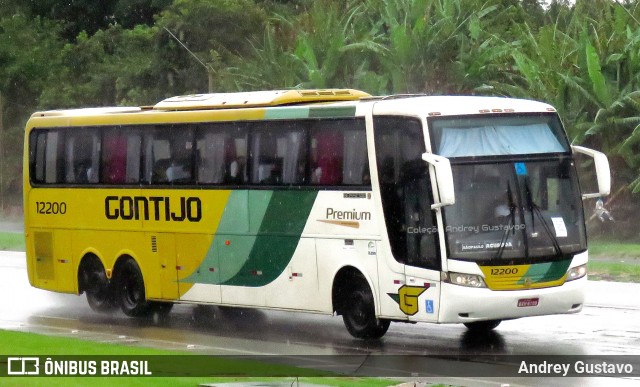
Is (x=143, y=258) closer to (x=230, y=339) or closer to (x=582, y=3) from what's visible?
(x=230, y=339)

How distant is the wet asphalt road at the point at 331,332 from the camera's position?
1686 centimetres

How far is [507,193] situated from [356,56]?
2465 cm

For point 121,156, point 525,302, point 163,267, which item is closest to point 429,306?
point 525,302

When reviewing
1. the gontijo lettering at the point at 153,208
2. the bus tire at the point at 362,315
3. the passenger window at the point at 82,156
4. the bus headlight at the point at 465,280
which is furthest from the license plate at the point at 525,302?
the passenger window at the point at 82,156

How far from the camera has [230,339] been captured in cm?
1875

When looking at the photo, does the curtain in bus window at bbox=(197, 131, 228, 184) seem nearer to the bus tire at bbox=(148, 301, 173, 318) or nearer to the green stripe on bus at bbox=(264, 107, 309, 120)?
the green stripe on bus at bbox=(264, 107, 309, 120)

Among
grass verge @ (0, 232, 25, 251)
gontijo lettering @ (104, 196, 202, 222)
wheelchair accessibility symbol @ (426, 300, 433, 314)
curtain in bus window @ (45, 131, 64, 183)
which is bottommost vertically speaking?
grass verge @ (0, 232, 25, 251)

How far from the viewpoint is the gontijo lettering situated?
20.8 m

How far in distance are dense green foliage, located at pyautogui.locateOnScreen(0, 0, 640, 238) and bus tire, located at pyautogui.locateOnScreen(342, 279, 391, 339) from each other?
651 inches

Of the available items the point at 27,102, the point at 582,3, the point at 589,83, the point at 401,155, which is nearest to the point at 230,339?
the point at 401,155

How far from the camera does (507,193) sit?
1719 cm

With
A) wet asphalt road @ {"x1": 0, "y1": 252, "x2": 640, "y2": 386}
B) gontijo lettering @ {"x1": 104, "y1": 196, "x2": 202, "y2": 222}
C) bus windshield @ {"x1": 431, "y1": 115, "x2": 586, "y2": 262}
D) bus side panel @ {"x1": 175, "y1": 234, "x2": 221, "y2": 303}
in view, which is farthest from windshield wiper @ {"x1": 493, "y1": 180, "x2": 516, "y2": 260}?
gontijo lettering @ {"x1": 104, "y1": 196, "x2": 202, "y2": 222}

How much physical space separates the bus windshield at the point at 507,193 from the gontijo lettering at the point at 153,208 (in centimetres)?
478

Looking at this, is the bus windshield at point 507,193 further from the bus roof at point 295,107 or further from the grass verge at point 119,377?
the grass verge at point 119,377
